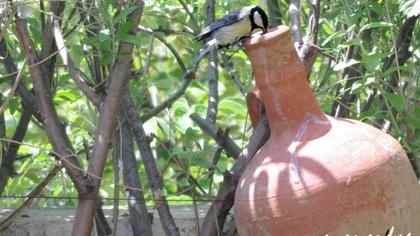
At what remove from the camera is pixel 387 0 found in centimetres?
292

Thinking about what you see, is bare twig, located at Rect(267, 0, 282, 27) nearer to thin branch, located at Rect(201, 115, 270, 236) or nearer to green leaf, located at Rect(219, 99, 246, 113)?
green leaf, located at Rect(219, 99, 246, 113)

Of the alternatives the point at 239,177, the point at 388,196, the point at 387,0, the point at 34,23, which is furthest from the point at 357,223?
the point at 34,23

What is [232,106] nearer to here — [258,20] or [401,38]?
[258,20]

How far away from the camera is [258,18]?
144 inches

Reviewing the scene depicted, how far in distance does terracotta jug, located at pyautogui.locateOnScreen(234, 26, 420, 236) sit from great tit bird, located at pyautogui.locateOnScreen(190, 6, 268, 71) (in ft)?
2.60

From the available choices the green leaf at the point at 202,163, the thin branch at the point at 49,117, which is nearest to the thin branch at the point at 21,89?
the thin branch at the point at 49,117

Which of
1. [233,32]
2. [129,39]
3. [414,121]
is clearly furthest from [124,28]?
[233,32]

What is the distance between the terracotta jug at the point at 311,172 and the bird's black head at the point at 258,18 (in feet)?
3.33

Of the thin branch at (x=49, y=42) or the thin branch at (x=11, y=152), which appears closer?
the thin branch at (x=49, y=42)

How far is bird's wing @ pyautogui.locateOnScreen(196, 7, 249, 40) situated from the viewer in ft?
11.3

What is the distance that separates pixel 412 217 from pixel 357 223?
0.18m

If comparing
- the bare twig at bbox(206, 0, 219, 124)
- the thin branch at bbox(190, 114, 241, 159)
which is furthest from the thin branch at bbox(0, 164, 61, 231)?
the bare twig at bbox(206, 0, 219, 124)

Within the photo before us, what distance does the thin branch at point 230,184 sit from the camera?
273 centimetres

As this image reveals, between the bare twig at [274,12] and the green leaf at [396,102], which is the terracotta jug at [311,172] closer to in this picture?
the green leaf at [396,102]
